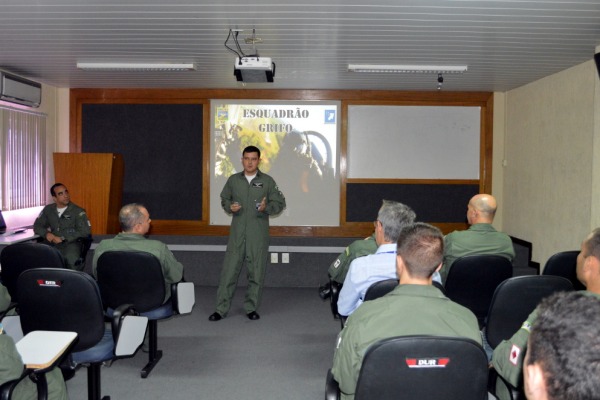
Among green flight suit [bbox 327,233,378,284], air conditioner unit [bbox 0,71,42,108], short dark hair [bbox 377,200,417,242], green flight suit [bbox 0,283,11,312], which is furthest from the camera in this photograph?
air conditioner unit [bbox 0,71,42,108]

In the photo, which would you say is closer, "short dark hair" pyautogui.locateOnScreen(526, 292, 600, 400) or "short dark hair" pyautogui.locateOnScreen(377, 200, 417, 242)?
"short dark hair" pyautogui.locateOnScreen(526, 292, 600, 400)

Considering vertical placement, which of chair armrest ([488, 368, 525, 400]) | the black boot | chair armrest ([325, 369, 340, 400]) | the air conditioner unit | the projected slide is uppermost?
the air conditioner unit

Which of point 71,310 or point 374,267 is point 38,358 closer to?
point 71,310

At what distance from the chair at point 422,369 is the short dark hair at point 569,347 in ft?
2.84

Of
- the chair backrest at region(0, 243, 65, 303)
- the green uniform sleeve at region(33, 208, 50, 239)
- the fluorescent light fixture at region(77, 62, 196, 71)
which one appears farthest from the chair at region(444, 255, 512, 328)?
the green uniform sleeve at region(33, 208, 50, 239)

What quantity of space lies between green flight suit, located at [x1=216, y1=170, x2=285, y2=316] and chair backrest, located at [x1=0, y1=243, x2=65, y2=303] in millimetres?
1914

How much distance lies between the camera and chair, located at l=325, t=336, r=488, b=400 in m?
1.89

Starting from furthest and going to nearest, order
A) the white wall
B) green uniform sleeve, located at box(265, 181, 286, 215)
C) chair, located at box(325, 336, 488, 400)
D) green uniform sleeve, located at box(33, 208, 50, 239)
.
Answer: green uniform sleeve, located at box(33, 208, 50, 239) < green uniform sleeve, located at box(265, 181, 286, 215) < the white wall < chair, located at box(325, 336, 488, 400)

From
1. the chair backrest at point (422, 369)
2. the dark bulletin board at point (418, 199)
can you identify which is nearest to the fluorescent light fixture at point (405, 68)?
the dark bulletin board at point (418, 199)

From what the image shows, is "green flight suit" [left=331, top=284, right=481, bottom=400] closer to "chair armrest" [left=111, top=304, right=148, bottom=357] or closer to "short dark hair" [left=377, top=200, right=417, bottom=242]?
"short dark hair" [left=377, top=200, right=417, bottom=242]

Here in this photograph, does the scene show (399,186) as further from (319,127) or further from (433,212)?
(319,127)

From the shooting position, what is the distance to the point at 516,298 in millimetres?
3123

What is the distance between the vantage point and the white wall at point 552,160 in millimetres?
5875

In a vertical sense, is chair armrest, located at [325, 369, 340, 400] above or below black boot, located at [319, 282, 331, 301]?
below
